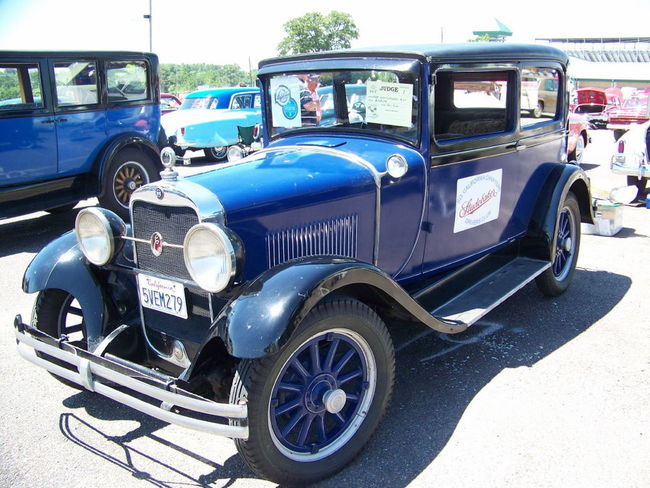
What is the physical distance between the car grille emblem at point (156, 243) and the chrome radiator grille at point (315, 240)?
1.67ft

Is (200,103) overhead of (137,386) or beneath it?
overhead

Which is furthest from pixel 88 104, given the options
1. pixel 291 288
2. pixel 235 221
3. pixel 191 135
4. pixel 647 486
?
pixel 647 486

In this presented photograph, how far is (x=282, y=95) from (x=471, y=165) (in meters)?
1.26

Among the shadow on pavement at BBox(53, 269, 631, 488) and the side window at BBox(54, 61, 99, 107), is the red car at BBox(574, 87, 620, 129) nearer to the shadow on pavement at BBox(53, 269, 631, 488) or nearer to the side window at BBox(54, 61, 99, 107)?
the shadow on pavement at BBox(53, 269, 631, 488)

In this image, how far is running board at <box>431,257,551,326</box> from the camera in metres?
3.18

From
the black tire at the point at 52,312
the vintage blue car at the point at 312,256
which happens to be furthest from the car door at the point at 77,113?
the black tire at the point at 52,312

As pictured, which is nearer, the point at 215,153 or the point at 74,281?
the point at 74,281

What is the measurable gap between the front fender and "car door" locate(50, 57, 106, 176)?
4.28 metres

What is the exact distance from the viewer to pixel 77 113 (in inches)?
275

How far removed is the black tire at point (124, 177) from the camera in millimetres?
7227

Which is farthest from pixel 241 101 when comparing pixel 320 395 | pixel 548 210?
pixel 320 395

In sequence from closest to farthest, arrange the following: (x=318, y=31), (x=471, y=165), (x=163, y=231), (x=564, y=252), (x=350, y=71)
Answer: (x=163, y=231)
(x=350, y=71)
(x=471, y=165)
(x=564, y=252)
(x=318, y=31)

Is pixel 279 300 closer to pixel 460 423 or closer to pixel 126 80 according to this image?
pixel 460 423

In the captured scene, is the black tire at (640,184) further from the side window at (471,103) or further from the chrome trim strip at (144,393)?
the chrome trim strip at (144,393)
